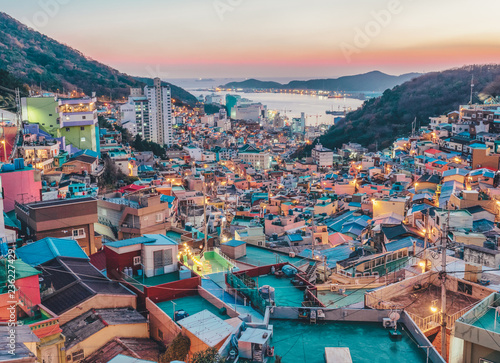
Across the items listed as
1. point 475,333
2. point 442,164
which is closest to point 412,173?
point 442,164

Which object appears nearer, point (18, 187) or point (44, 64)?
point (18, 187)

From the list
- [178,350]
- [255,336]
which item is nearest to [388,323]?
[255,336]

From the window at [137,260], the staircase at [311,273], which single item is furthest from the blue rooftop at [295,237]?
the window at [137,260]

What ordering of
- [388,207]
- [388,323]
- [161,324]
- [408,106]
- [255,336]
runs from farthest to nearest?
[408,106] < [388,207] < [161,324] < [388,323] < [255,336]

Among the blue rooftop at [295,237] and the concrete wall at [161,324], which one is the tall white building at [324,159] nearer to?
the blue rooftop at [295,237]

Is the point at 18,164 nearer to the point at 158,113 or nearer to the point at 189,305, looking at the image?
the point at 189,305

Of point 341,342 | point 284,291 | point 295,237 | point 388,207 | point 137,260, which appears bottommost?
point 295,237
